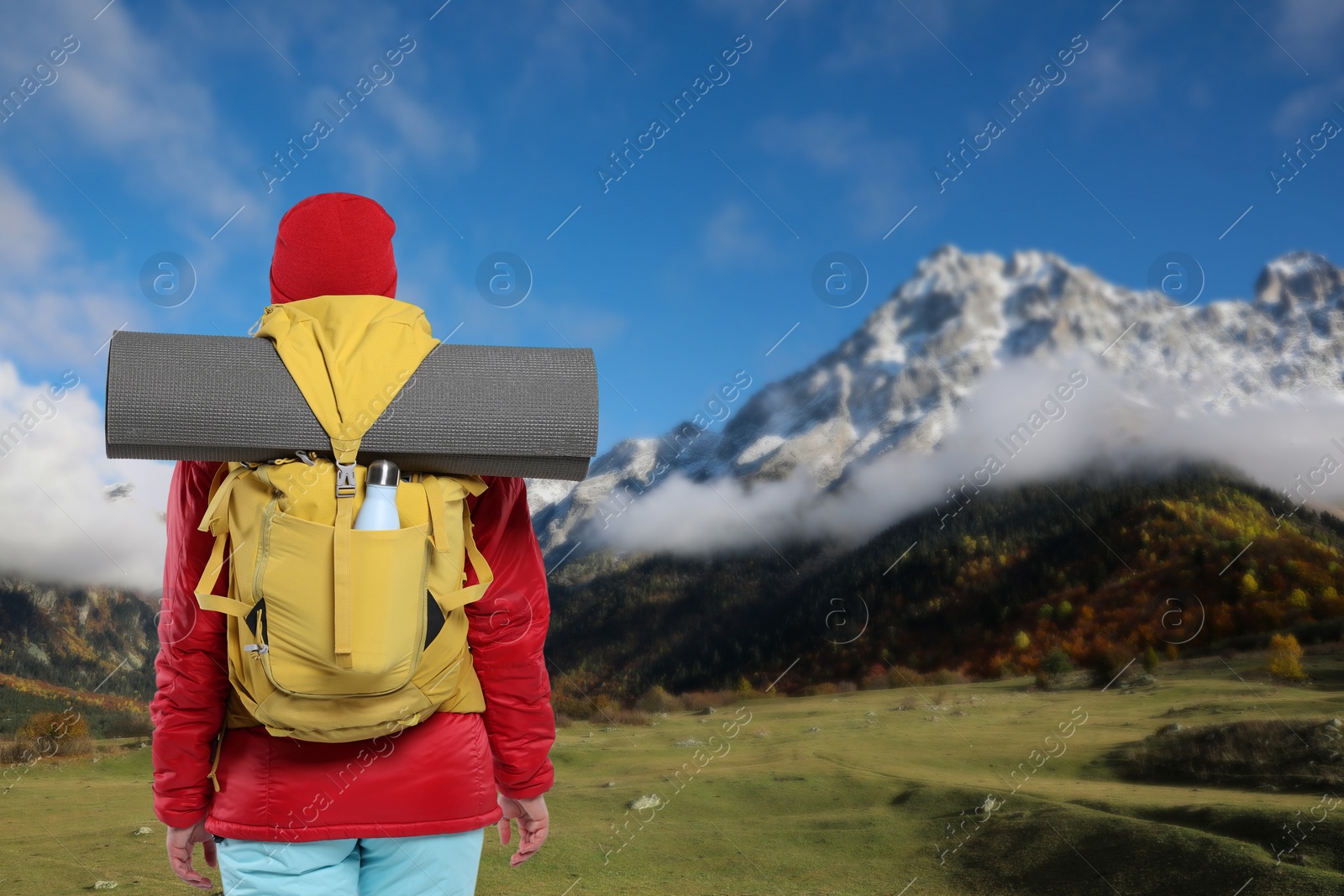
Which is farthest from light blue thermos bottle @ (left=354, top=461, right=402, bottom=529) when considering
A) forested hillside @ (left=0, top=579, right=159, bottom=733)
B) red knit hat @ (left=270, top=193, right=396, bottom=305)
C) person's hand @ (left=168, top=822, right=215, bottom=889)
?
forested hillside @ (left=0, top=579, right=159, bottom=733)

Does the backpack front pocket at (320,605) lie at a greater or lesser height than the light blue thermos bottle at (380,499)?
lesser

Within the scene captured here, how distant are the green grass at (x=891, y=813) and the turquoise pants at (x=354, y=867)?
12.5 feet

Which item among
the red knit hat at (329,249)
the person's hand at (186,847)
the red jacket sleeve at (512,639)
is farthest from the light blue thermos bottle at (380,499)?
the person's hand at (186,847)

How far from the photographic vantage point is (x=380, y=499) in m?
1.57

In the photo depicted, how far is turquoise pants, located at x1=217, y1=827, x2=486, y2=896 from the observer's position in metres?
1.73

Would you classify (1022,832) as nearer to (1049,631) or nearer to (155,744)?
(1049,631)

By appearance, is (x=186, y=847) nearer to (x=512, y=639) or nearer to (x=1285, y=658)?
(x=512, y=639)

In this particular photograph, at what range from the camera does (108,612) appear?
12.8m

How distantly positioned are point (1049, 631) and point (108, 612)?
12.5 meters

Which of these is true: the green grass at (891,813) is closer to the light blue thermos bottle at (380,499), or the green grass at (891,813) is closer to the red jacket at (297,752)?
the red jacket at (297,752)

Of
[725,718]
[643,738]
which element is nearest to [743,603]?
[725,718]

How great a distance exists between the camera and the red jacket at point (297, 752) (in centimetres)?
174

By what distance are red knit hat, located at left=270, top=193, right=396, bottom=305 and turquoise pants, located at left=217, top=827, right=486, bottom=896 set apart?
116 cm

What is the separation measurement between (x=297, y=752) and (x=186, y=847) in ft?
1.28
